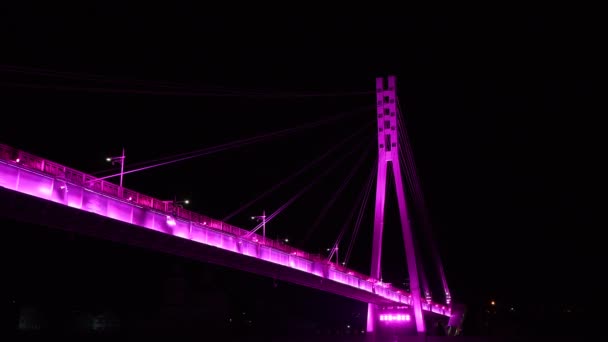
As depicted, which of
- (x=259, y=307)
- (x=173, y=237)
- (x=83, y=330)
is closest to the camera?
(x=173, y=237)

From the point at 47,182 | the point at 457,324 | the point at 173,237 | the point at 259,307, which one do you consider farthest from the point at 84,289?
the point at 457,324

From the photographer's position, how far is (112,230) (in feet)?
96.3

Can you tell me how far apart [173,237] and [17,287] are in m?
32.9

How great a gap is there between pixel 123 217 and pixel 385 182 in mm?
30128

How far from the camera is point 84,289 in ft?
196

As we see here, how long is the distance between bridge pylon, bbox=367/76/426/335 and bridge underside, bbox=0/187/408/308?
36.1ft

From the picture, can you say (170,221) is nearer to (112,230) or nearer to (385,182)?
(112,230)

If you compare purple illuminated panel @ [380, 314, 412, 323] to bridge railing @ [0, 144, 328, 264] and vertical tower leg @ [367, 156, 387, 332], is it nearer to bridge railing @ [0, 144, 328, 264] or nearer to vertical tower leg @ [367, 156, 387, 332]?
vertical tower leg @ [367, 156, 387, 332]

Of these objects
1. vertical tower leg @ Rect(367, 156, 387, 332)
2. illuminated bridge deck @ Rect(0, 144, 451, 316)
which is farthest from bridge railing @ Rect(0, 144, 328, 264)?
vertical tower leg @ Rect(367, 156, 387, 332)

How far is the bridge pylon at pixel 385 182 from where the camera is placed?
5412cm

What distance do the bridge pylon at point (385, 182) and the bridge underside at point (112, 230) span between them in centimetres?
1101

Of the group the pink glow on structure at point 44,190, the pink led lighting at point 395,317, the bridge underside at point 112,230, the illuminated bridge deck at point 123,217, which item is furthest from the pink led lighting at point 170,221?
the pink led lighting at point 395,317

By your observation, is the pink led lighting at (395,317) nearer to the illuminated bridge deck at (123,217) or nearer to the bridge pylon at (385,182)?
the bridge pylon at (385,182)

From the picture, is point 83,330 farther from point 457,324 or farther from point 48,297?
point 457,324
